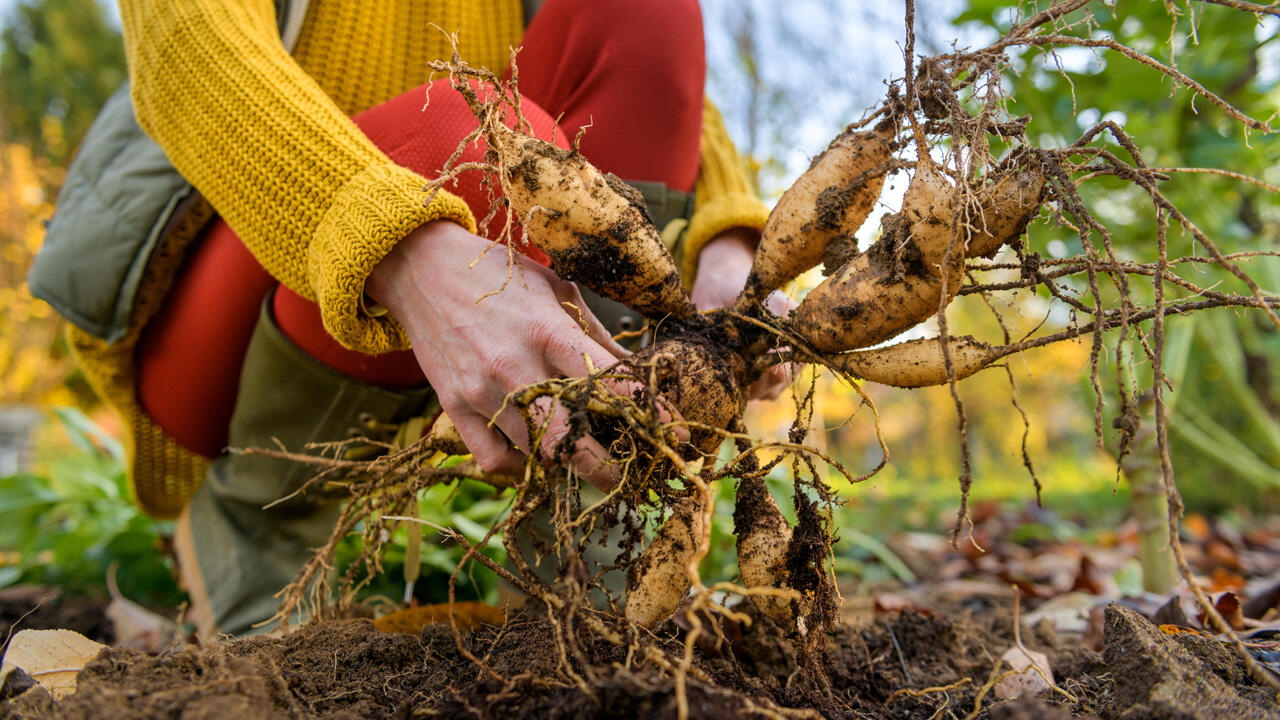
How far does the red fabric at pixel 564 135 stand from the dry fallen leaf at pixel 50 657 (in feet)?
2.09

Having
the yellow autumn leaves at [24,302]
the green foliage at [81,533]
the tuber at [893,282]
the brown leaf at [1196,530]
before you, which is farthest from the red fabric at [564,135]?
the yellow autumn leaves at [24,302]

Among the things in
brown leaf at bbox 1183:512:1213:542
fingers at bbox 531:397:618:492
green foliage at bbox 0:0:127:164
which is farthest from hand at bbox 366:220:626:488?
green foliage at bbox 0:0:127:164

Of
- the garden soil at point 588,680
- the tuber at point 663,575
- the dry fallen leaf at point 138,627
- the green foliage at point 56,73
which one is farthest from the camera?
the green foliage at point 56,73

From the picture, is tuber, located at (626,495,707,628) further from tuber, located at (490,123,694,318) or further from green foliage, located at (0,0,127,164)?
green foliage, located at (0,0,127,164)

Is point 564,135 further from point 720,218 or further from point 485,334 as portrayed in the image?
point 485,334

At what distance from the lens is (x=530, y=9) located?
1755 mm

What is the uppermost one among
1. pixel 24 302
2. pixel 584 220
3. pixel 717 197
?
pixel 717 197

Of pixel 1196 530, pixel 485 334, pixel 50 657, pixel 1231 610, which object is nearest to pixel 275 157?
pixel 485 334

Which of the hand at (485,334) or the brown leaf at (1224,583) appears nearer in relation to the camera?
the hand at (485,334)

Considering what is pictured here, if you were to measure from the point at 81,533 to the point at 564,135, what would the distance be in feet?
6.37

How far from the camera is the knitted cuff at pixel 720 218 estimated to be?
1.62 m

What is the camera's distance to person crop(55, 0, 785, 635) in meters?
0.97

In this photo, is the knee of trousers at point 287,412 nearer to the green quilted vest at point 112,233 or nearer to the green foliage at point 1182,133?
the green quilted vest at point 112,233

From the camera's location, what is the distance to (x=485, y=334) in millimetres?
922
